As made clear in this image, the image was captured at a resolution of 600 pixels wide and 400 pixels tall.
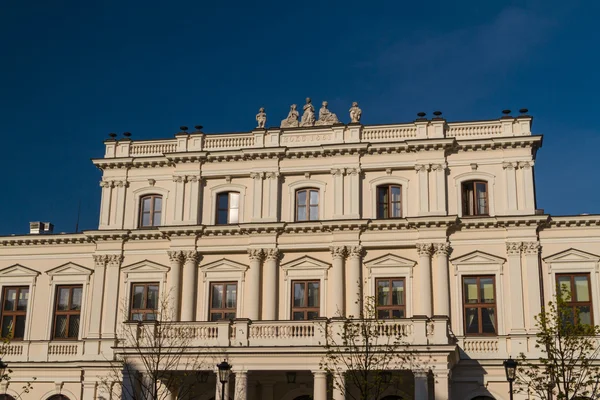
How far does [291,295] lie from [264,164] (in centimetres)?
668

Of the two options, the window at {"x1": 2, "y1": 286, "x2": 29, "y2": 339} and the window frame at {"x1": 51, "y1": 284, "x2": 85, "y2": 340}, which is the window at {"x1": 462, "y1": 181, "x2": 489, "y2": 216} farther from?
the window at {"x1": 2, "y1": 286, "x2": 29, "y2": 339}

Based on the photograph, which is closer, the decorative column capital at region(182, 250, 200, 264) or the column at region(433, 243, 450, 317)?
the column at region(433, 243, 450, 317)

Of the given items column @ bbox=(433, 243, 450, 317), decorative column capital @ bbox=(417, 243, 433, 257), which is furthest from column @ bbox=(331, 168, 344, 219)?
column @ bbox=(433, 243, 450, 317)

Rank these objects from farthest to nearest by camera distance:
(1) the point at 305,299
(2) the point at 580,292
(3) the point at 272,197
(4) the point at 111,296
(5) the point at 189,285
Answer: (4) the point at 111,296 → (3) the point at 272,197 → (5) the point at 189,285 → (1) the point at 305,299 → (2) the point at 580,292

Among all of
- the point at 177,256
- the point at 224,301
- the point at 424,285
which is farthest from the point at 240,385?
the point at 424,285

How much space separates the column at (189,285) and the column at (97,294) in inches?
168

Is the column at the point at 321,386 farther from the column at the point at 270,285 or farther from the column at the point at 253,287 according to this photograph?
the column at the point at 253,287

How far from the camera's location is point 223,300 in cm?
3947

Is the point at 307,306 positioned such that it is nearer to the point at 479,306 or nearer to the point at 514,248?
the point at 479,306

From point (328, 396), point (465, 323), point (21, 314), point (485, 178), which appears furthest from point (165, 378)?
point (485, 178)

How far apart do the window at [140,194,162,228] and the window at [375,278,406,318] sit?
462 inches

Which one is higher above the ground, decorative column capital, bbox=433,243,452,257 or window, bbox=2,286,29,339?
decorative column capital, bbox=433,243,452,257

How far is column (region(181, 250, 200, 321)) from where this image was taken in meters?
39.0

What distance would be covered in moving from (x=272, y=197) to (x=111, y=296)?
9311 millimetres
